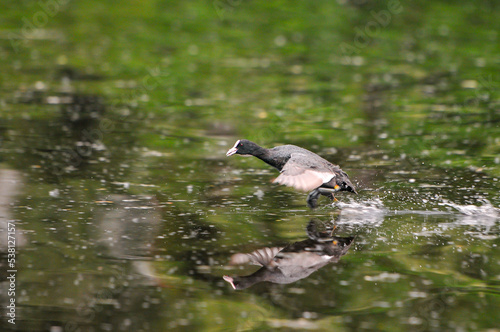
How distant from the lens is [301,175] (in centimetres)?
849

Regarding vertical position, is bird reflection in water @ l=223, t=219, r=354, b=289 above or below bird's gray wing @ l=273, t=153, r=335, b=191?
below

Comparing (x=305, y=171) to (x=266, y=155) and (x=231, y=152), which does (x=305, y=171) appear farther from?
(x=231, y=152)

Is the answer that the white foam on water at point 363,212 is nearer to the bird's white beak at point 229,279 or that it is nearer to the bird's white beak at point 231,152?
the bird's white beak at point 231,152

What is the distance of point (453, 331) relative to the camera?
19.9 feet

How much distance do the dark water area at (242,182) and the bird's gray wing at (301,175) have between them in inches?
21.4

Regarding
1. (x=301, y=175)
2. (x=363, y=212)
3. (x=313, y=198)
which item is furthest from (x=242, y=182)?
(x=301, y=175)

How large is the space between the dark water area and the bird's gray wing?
0.54 metres

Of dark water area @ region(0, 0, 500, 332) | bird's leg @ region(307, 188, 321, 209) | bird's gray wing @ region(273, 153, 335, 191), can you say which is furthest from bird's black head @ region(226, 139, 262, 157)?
bird's leg @ region(307, 188, 321, 209)

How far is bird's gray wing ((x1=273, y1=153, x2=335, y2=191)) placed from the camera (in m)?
8.23

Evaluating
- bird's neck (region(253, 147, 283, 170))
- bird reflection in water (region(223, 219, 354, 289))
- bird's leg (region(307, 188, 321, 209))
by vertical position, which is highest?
bird's neck (region(253, 147, 283, 170))

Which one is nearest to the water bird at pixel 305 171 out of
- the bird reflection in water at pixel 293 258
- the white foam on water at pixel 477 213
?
the bird reflection in water at pixel 293 258

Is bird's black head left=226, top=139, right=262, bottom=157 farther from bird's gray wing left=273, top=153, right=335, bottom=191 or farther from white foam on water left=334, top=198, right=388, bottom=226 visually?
white foam on water left=334, top=198, right=388, bottom=226

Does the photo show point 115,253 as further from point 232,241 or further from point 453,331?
point 453,331

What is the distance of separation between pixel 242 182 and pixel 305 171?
6.80ft
